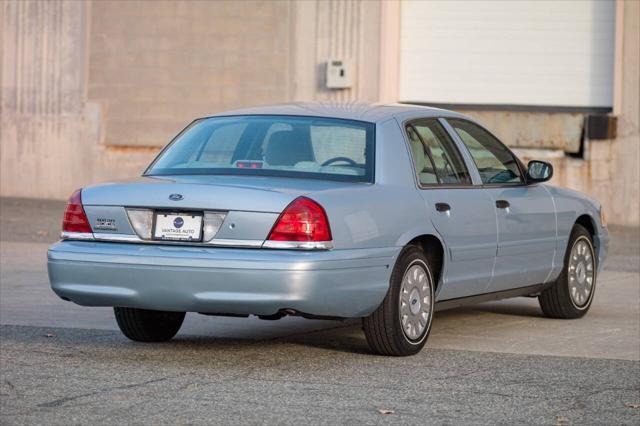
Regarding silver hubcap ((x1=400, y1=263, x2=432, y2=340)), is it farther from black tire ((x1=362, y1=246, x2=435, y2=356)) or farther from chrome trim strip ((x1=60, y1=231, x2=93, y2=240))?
chrome trim strip ((x1=60, y1=231, x2=93, y2=240))

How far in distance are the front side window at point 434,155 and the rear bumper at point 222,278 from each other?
0.91 meters

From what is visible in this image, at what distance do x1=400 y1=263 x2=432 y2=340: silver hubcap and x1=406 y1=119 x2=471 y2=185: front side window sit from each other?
59 cm

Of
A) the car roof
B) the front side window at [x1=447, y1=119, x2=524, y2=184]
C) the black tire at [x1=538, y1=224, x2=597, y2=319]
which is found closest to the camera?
the car roof

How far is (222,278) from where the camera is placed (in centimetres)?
746

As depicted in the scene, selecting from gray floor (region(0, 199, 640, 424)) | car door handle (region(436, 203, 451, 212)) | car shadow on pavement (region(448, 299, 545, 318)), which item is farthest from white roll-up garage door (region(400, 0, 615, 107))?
car door handle (region(436, 203, 451, 212))

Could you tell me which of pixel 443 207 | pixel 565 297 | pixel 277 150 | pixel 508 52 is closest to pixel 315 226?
pixel 277 150

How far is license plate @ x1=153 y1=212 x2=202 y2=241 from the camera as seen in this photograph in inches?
301

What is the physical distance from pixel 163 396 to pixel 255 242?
43.2 inches

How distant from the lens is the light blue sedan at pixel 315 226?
7.50 meters

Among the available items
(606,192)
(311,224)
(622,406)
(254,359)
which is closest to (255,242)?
(311,224)

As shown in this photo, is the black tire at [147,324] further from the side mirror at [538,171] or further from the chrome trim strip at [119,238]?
the side mirror at [538,171]

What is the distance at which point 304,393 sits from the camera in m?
6.88

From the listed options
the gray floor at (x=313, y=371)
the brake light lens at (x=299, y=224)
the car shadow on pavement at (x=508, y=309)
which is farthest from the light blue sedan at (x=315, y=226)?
the car shadow on pavement at (x=508, y=309)

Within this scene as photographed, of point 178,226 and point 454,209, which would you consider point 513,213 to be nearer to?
point 454,209
